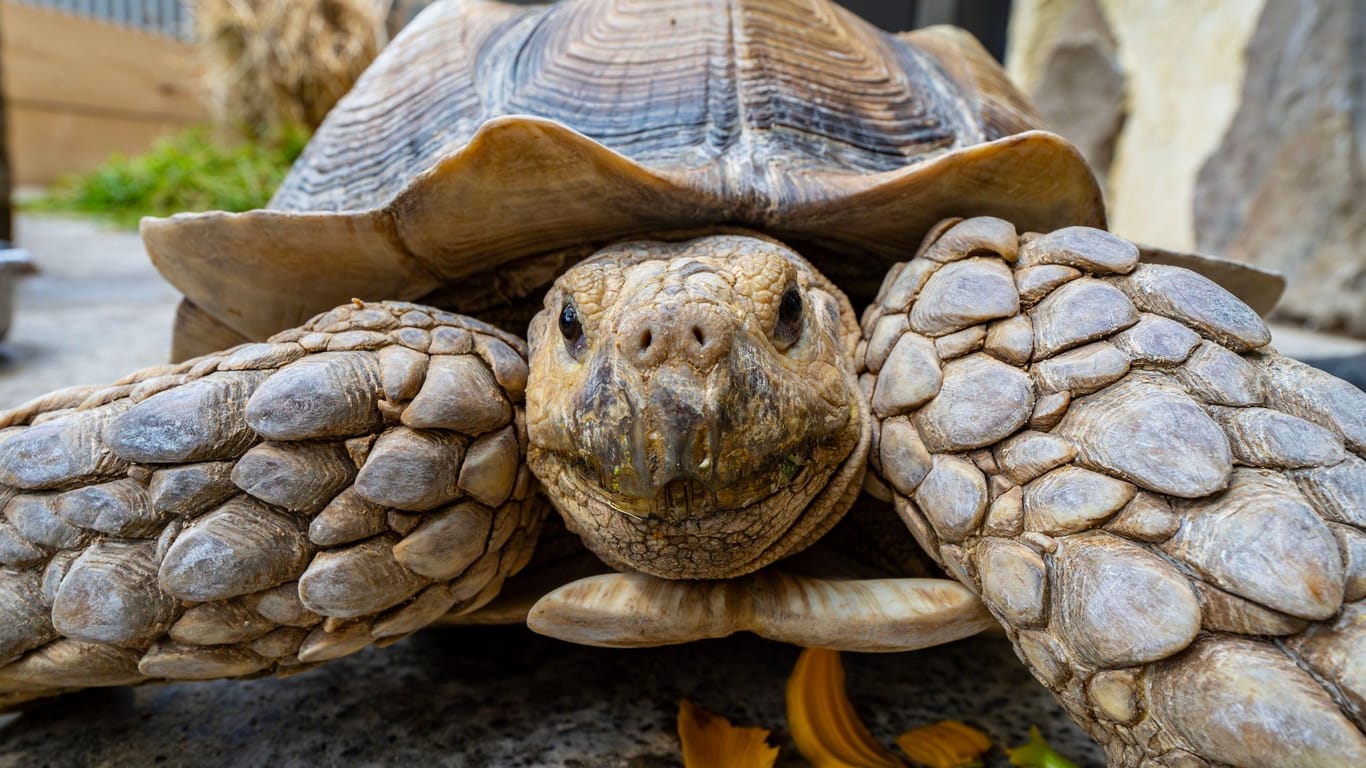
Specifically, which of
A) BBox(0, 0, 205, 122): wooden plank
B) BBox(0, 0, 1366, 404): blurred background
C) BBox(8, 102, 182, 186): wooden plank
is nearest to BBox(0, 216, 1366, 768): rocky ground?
BBox(0, 0, 1366, 404): blurred background

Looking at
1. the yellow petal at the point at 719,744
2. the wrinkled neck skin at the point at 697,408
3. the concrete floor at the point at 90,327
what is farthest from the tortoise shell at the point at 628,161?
the concrete floor at the point at 90,327

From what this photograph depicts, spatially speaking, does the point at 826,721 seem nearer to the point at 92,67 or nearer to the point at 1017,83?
the point at 1017,83

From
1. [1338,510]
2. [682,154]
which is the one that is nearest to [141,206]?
[682,154]

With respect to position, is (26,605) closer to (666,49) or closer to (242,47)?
(666,49)

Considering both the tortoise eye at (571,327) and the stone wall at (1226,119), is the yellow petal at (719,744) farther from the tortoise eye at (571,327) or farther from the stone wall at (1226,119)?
the stone wall at (1226,119)

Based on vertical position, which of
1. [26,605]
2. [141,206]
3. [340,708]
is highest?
[26,605]

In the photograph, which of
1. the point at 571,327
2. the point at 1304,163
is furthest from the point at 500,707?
the point at 1304,163

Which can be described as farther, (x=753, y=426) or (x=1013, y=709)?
(x=1013, y=709)
